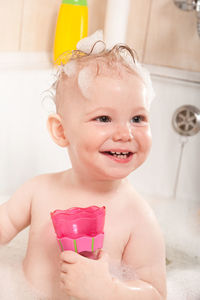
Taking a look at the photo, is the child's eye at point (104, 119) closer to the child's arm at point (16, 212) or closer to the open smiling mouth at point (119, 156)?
the open smiling mouth at point (119, 156)

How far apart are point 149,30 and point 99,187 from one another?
106 centimetres

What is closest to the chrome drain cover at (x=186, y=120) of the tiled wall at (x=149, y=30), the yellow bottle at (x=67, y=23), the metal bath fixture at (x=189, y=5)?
the tiled wall at (x=149, y=30)

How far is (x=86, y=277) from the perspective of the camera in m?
0.85

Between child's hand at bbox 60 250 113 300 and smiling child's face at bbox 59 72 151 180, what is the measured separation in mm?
161

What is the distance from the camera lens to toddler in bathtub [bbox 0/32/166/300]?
2.89 ft

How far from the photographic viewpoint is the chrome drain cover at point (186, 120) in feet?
5.90

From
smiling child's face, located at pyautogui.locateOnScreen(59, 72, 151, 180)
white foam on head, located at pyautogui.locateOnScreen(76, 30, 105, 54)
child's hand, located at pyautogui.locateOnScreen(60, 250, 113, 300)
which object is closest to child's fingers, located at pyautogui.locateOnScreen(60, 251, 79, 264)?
child's hand, located at pyautogui.locateOnScreen(60, 250, 113, 300)

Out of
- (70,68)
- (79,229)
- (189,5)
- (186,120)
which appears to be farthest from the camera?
(186,120)

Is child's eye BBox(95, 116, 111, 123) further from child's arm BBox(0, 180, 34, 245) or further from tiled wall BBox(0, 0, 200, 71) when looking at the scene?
tiled wall BBox(0, 0, 200, 71)

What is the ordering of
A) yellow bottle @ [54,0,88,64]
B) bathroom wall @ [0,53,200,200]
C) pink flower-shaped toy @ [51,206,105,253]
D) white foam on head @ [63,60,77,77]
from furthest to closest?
yellow bottle @ [54,0,88,64], bathroom wall @ [0,53,200,200], white foam on head @ [63,60,77,77], pink flower-shaped toy @ [51,206,105,253]

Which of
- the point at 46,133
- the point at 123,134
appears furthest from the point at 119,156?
the point at 46,133

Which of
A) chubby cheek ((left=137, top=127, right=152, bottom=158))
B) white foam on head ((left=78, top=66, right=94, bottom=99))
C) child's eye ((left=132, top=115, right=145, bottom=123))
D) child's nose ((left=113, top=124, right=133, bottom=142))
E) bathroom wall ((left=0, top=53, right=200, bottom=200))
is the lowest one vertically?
bathroom wall ((left=0, top=53, right=200, bottom=200))

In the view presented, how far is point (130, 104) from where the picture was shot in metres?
0.91

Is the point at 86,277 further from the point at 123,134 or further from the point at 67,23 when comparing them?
the point at 67,23
